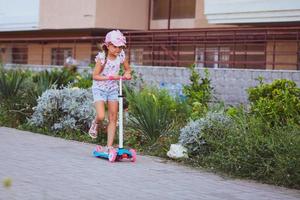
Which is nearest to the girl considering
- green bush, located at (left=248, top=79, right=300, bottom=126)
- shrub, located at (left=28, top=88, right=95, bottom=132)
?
green bush, located at (left=248, top=79, right=300, bottom=126)

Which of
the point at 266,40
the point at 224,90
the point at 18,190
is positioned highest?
the point at 266,40

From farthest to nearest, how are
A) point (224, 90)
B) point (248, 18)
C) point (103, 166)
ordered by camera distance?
point (248, 18) < point (224, 90) < point (103, 166)

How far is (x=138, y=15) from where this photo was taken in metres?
26.0

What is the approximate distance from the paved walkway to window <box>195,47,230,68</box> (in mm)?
10123

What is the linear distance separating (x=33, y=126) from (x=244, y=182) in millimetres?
6416

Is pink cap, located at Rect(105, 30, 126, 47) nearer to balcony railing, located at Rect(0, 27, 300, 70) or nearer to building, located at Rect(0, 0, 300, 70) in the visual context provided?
building, located at Rect(0, 0, 300, 70)

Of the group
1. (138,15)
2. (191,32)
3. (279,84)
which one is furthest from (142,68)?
(279,84)

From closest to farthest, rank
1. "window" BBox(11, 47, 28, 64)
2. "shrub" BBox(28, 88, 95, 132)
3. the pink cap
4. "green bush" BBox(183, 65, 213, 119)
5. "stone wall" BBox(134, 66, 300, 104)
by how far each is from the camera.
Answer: the pink cap → "green bush" BBox(183, 65, 213, 119) → "shrub" BBox(28, 88, 95, 132) → "stone wall" BBox(134, 66, 300, 104) → "window" BBox(11, 47, 28, 64)

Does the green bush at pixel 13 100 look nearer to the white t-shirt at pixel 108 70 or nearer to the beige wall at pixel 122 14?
the white t-shirt at pixel 108 70

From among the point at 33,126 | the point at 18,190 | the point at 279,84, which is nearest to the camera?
the point at 18,190

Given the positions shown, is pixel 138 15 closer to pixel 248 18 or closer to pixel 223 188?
pixel 248 18

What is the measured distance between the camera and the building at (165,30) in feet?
61.5

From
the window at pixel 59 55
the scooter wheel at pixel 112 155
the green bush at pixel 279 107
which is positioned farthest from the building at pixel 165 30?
the scooter wheel at pixel 112 155

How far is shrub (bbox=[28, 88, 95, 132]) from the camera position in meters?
13.2
